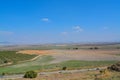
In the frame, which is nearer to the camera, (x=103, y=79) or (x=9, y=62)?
(x=103, y=79)

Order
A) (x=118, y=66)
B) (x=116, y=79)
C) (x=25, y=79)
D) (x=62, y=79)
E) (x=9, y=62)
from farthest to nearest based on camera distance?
(x=9, y=62) < (x=118, y=66) < (x=25, y=79) < (x=62, y=79) < (x=116, y=79)

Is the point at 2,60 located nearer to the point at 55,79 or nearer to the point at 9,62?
the point at 9,62

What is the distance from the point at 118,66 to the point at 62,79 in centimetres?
1269

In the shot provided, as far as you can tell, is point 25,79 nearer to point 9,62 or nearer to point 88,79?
point 88,79

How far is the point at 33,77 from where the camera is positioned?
37.1m

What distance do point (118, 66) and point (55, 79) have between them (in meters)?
13.1

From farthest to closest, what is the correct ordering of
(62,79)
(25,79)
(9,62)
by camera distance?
(9,62)
(25,79)
(62,79)

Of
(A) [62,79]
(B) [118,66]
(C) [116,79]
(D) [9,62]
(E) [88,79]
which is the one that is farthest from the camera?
(D) [9,62]

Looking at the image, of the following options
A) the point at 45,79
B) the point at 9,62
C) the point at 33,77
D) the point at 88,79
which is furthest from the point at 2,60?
the point at 88,79

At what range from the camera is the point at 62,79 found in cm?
3269

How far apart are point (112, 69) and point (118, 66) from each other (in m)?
1.21

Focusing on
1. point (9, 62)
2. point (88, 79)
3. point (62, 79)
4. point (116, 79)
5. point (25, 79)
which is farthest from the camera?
point (9, 62)

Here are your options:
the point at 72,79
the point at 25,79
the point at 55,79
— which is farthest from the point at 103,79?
the point at 25,79

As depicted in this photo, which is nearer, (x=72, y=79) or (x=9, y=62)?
(x=72, y=79)
